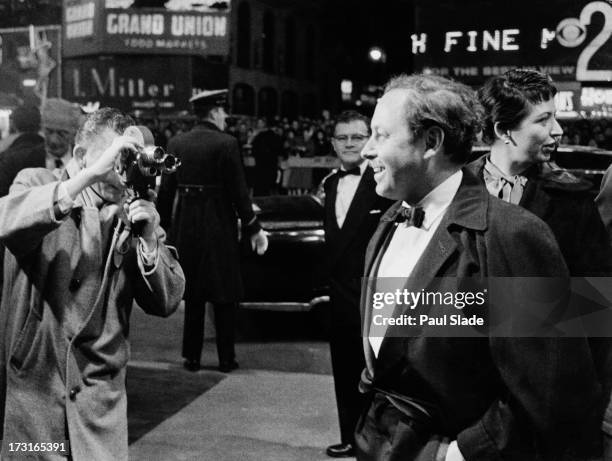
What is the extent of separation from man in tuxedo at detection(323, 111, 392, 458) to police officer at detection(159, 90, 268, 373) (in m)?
1.89

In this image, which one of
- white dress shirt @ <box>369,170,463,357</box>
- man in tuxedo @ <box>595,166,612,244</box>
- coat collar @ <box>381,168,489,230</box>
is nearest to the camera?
coat collar @ <box>381,168,489,230</box>

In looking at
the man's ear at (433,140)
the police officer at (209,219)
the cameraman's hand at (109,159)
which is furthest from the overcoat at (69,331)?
the police officer at (209,219)

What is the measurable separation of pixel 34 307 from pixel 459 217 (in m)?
1.66

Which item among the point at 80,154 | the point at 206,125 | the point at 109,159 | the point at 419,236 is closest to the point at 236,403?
the point at 206,125

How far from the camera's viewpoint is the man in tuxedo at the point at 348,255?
547 centimetres

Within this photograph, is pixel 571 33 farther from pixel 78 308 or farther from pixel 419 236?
pixel 419 236

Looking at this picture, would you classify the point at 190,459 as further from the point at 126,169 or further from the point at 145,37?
the point at 145,37

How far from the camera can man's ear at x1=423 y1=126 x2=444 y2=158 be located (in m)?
2.50

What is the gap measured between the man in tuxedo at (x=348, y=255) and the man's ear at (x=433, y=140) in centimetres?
295

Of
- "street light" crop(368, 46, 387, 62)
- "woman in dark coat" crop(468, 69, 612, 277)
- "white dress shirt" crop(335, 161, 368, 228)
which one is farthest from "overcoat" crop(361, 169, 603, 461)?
"street light" crop(368, 46, 387, 62)

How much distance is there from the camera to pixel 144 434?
237 inches

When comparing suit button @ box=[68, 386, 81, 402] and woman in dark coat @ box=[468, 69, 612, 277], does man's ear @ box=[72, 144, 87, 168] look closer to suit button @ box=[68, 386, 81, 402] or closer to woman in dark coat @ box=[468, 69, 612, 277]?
suit button @ box=[68, 386, 81, 402]

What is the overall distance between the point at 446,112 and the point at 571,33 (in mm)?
10024

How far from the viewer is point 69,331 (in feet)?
10.8
